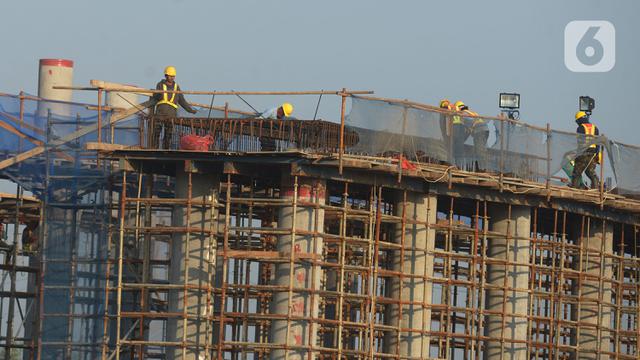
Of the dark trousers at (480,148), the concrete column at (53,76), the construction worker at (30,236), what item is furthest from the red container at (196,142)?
the construction worker at (30,236)

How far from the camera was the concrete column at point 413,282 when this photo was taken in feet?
164

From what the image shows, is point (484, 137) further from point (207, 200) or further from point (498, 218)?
point (207, 200)

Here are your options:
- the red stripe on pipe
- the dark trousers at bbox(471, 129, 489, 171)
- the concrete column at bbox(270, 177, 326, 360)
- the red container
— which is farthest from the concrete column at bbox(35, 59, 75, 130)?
the dark trousers at bbox(471, 129, 489, 171)

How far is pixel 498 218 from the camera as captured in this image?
2093 inches

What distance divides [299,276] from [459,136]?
6.48m

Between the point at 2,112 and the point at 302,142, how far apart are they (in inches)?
353

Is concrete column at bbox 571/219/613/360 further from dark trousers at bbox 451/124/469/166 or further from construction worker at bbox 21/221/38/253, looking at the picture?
construction worker at bbox 21/221/38/253

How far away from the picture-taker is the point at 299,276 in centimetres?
4759

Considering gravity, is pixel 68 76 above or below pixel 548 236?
above

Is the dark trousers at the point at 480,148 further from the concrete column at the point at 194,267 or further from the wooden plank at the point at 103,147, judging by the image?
the wooden plank at the point at 103,147

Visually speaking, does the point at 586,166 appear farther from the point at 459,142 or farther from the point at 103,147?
the point at 103,147

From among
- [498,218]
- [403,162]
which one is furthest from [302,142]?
[498,218]

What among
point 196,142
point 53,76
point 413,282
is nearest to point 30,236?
point 53,76

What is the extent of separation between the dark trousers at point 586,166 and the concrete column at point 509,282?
1884 millimetres
